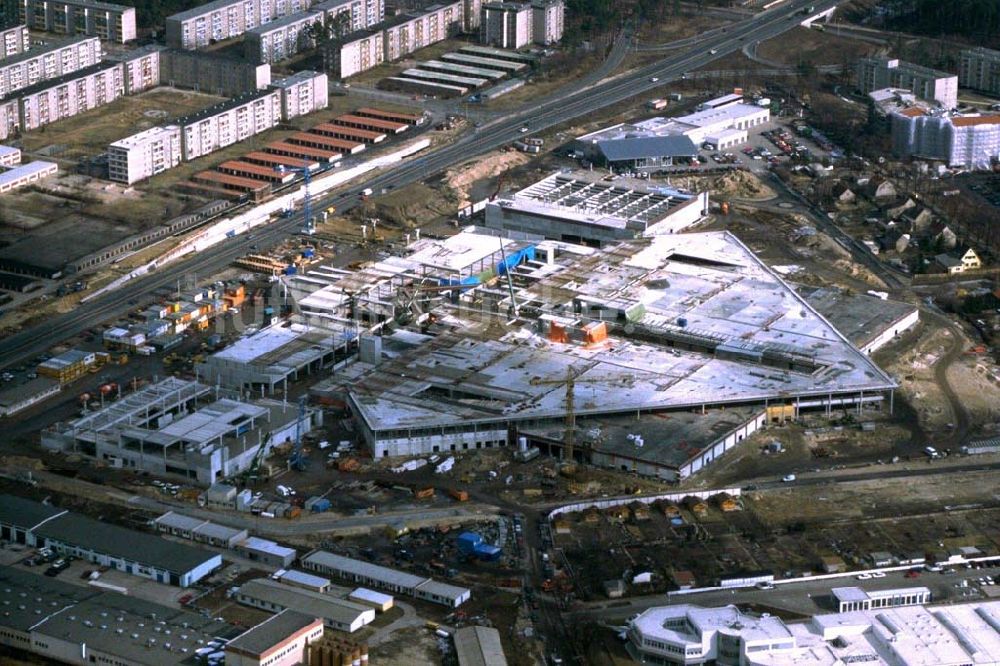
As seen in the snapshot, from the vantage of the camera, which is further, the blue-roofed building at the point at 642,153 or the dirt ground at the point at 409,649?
the blue-roofed building at the point at 642,153

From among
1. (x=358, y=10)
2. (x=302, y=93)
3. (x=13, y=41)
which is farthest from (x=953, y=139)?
(x=13, y=41)

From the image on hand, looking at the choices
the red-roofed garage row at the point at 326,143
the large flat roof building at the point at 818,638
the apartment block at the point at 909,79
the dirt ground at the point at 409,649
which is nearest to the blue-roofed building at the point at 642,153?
the red-roofed garage row at the point at 326,143

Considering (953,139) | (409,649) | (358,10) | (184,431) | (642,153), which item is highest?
(358,10)

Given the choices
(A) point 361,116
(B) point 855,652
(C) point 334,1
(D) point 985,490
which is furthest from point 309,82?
(B) point 855,652

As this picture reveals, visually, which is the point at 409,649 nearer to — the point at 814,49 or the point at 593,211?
the point at 593,211

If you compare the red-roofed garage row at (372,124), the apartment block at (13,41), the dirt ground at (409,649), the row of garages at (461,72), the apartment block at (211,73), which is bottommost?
the dirt ground at (409,649)

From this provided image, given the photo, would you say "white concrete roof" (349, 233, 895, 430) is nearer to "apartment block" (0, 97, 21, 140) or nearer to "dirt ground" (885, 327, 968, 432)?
"dirt ground" (885, 327, 968, 432)

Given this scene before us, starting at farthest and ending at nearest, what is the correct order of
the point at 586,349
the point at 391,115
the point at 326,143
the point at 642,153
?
the point at 391,115, the point at 326,143, the point at 642,153, the point at 586,349

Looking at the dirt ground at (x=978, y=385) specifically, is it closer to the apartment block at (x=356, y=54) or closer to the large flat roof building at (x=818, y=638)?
the large flat roof building at (x=818, y=638)
